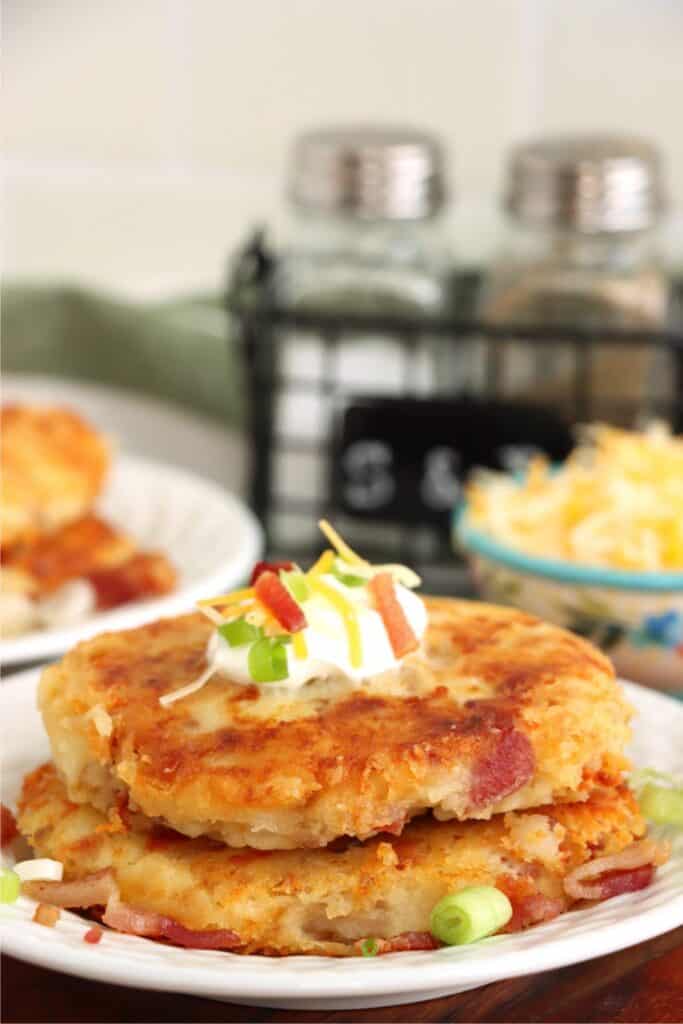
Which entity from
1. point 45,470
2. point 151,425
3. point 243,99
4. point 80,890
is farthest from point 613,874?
point 243,99

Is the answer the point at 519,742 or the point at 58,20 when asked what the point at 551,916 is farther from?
the point at 58,20

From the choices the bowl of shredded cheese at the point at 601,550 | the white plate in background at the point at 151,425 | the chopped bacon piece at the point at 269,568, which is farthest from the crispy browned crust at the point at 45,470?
the chopped bacon piece at the point at 269,568

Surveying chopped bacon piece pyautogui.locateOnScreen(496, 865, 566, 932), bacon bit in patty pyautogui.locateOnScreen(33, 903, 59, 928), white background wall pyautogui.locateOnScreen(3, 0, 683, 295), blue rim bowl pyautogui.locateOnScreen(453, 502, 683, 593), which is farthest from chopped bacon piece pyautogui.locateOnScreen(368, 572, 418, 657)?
white background wall pyautogui.locateOnScreen(3, 0, 683, 295)

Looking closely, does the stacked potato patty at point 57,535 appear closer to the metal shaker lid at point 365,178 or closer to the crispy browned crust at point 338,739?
the metal shaker lid at point 365,178

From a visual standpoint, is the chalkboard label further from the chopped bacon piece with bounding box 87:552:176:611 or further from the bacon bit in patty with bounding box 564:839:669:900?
the bacon bit in patty with bounding box 564:839:669:900

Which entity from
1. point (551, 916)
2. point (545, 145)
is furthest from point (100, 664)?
point (545, 145)

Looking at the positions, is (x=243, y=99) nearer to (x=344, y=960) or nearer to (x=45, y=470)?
(x=45, y=470)

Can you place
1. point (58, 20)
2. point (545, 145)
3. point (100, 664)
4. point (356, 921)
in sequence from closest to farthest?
point (356, 921), point (100, 664), point (545, 145), point (58, 20)
